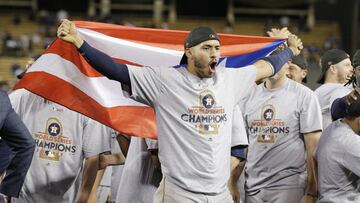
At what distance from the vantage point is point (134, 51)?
5.86 metres

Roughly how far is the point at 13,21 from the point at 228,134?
833 inches

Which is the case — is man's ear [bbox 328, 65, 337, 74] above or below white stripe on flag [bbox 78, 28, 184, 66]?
below

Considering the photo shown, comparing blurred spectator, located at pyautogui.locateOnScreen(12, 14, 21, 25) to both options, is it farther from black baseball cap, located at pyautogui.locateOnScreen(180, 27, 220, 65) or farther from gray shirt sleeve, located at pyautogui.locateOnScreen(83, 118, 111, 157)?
black baseball cap, located at pyautogui.locateOnScreen(180, 27, 220, 65)

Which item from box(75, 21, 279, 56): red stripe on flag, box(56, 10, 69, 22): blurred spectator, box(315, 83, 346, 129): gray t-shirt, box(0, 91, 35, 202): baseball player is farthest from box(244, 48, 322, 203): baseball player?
box(56, 10, 69, 22): blurred spectator

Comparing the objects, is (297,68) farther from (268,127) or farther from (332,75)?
(268,127)

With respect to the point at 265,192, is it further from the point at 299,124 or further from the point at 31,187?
the point at 31,187

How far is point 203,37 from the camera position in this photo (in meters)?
5.01

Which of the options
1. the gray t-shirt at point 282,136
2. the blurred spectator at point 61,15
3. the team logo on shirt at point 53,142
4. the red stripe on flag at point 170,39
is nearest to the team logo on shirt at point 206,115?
the red stripe on flag at point 170,39

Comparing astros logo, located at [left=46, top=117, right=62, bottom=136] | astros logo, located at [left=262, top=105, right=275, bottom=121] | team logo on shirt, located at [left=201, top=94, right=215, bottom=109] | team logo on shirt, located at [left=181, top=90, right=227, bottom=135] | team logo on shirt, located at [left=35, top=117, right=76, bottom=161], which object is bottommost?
team logo on shirt, located at [left=35, top=117, right=76, bottom=161]

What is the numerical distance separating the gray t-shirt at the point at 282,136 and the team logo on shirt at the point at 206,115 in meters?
1.16

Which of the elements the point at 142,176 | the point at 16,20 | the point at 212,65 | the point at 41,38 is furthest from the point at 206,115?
the point at 16,20

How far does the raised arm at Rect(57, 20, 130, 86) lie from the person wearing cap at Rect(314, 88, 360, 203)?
4.61 feet

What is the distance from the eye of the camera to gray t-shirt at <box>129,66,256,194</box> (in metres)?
4.89

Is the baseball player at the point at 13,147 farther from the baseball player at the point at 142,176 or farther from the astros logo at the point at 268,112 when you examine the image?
the astros logo at the point at 268,112
